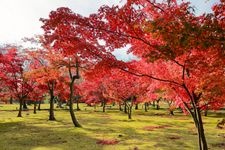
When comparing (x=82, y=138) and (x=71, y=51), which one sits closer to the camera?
(x=71, y=51)

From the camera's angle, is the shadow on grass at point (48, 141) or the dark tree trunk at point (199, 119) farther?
the shadow on grass at point (48, 141)

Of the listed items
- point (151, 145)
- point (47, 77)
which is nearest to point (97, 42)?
point (151, 145)

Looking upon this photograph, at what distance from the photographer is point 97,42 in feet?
45.8

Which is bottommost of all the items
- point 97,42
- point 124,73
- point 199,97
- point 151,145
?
point 151,145

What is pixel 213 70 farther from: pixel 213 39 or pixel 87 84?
pixel 87 84

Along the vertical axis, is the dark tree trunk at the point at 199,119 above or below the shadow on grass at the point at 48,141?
above

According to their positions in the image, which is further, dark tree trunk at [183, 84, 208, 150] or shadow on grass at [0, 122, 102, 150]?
shadow on grass at [0, 122, 102, 150]

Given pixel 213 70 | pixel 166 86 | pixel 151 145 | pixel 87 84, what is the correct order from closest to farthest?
pixel 213 70, pixel 166 86, pixel 151 145, pixel 87 84

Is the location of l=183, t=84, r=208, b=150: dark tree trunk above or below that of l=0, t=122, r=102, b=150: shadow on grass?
above

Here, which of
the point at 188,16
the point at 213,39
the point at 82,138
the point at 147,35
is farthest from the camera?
the point at 82,138

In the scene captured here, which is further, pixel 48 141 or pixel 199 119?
pixel 48 141

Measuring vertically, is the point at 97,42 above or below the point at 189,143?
above

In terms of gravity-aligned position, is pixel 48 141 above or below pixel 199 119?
below

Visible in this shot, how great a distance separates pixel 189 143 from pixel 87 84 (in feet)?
197
